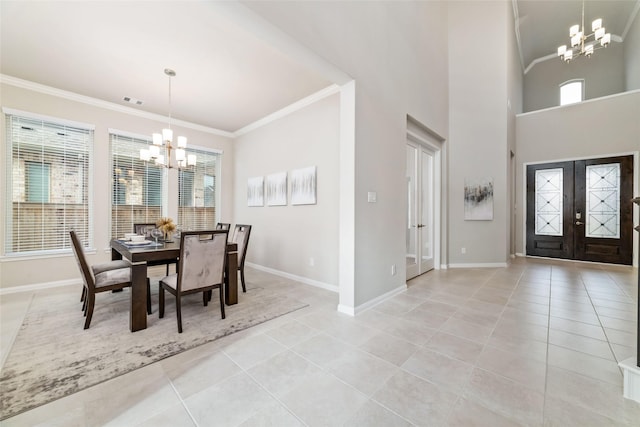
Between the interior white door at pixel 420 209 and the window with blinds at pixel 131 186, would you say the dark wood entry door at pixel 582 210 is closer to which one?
the interior white door at pixel 420 209

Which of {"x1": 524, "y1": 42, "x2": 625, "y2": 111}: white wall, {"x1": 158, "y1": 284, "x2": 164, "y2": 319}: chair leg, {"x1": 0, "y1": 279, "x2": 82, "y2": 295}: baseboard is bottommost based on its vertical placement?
{"x1": 0, "y1": 279, "x2": 82, "y2": 295}: baseboard

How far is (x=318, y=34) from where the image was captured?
2395 millimetres

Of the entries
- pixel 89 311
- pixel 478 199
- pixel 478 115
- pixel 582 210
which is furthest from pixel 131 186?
pixel 582 210

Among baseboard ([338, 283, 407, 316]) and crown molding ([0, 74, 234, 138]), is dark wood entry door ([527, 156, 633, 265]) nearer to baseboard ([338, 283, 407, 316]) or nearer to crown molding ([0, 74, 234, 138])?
baseboard ([338, 283, 407, 316])

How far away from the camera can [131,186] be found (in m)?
4.71

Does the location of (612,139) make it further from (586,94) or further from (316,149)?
(316,149)

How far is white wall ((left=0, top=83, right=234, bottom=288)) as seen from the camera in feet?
11.8

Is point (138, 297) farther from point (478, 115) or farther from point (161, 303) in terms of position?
point (478, 115)

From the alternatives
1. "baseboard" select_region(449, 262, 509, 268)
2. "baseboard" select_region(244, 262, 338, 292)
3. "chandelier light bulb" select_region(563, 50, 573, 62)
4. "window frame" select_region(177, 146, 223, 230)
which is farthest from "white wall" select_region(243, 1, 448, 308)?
"window frame" select_region(177, 146, 223, 230)

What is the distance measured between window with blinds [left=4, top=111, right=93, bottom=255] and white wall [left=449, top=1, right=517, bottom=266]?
22.8 feet

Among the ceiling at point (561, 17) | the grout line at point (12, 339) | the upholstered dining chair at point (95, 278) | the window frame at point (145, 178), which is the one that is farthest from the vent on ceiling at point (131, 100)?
the ceiling at point (561, 17)

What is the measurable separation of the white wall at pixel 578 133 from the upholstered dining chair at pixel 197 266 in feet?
24.2

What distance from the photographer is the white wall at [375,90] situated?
2.43 m

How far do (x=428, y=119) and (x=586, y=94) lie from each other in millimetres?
6278
